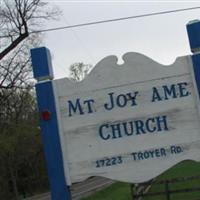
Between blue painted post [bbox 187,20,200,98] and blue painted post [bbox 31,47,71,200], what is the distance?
150 cm

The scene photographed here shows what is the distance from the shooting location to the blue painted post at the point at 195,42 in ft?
19.1

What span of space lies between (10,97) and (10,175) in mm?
10938

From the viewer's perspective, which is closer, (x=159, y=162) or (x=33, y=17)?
(x=159, y=162)

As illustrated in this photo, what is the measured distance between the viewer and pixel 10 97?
49906 mm

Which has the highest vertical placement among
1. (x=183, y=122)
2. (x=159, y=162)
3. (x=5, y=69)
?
(x=5, y=69)

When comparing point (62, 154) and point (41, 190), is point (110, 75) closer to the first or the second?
point (62, 154)

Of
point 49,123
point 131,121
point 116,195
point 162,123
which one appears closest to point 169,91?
point 162,123

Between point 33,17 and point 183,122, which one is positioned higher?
point 33,17

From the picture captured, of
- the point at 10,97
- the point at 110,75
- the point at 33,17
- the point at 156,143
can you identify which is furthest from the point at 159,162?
the point at 10,97

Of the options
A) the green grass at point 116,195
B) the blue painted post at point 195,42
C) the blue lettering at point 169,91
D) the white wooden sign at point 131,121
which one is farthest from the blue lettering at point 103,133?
the green grass at point 116,195

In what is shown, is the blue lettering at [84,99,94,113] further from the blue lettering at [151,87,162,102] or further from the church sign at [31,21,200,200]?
the blue lettering at [151,87,162,102]

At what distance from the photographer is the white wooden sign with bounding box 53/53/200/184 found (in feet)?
19.2

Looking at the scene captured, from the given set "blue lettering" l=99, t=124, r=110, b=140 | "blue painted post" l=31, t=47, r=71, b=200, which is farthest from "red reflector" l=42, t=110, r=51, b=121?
"blue lettering" l=99, t=124, r=110, b=140

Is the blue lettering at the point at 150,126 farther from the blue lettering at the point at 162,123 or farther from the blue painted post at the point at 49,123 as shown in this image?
the blue painted post at the point at 49,123
